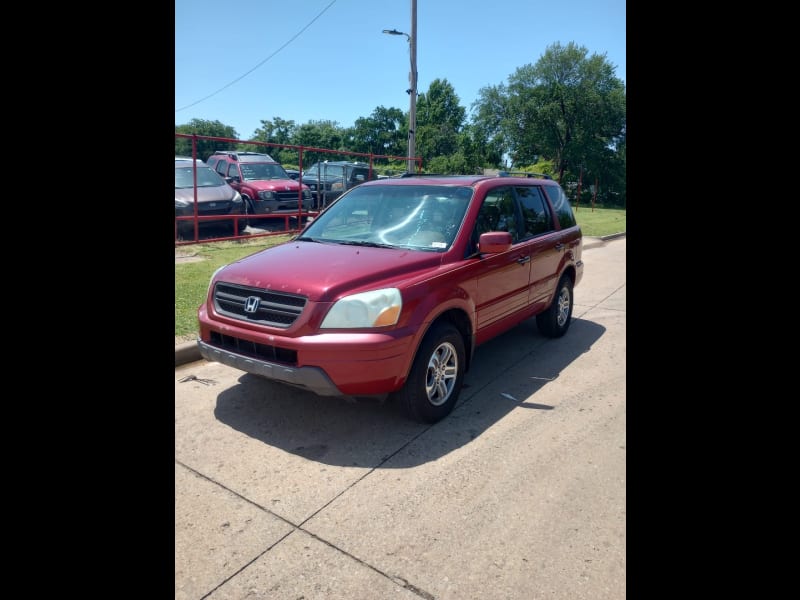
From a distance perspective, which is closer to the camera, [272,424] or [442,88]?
[272,424]

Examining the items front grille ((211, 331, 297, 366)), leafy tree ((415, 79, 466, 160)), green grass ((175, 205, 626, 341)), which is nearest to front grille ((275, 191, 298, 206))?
green grass ((175, 205, 626, 341))

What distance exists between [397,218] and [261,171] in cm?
1198

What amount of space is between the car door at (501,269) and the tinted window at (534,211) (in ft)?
0.71

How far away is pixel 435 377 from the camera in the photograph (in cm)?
411

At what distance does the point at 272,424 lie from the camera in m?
4.05

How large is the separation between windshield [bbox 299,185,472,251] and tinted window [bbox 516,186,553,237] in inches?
40.0

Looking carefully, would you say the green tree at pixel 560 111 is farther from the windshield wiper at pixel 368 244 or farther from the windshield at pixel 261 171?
the windshield wiper at pixel 368 244

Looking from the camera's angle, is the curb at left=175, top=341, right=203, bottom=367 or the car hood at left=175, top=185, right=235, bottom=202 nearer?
the curb at left=175, top=341, right=203, bottom=367

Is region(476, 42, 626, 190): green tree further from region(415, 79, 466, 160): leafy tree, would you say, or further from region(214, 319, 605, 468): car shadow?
region(214, 319, 605, 468): car shadow

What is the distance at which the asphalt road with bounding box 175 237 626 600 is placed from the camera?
8.25 ft
